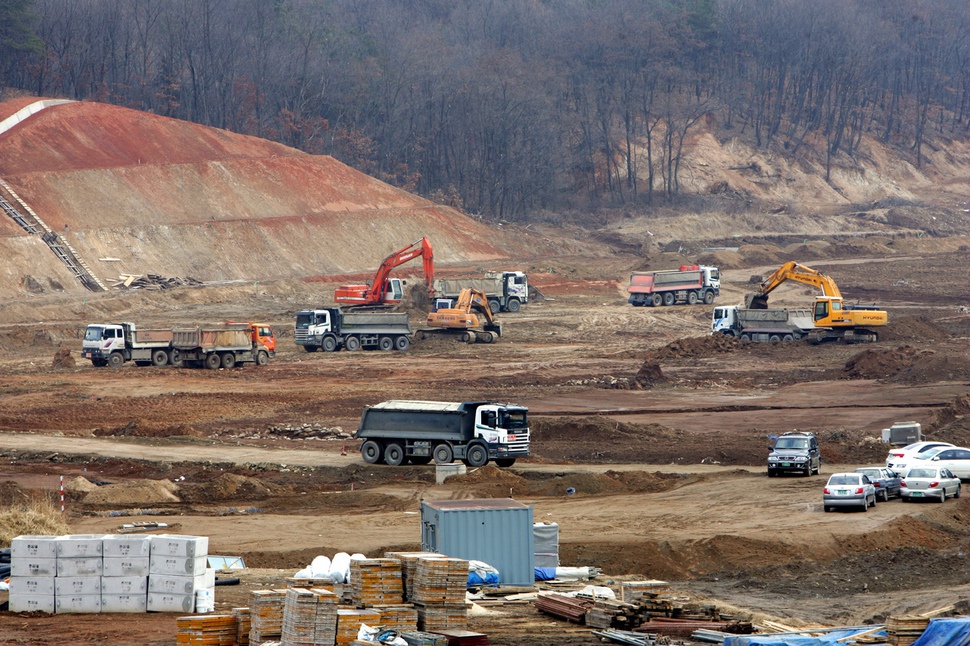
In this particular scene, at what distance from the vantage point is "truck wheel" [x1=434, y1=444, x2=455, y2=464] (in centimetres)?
2916

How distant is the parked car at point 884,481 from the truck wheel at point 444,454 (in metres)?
9.66

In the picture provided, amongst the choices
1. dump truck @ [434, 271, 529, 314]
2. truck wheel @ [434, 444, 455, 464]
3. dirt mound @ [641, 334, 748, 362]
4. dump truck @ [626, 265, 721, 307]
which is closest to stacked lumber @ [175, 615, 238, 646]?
truck wheel @ [434, 444, 455, 464]

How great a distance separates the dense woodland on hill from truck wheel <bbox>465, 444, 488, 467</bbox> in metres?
82.4

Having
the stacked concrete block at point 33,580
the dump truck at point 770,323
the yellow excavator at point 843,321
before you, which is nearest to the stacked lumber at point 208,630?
the stacked concrete block at point 33,580

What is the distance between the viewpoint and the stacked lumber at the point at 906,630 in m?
14.5

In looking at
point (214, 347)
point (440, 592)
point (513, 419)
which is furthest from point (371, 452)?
point (214, 347)

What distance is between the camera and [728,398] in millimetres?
40312

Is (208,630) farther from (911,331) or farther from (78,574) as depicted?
(911,331)

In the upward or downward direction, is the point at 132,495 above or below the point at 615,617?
above

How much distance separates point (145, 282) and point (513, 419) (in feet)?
161

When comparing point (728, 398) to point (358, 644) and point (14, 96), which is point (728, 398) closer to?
point (358, 644)

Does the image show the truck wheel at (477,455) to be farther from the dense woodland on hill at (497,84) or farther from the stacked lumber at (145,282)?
the dense woodland on hill at (497,84)

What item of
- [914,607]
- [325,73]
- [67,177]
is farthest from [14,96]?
[914,607]

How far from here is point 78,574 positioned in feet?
54.9
